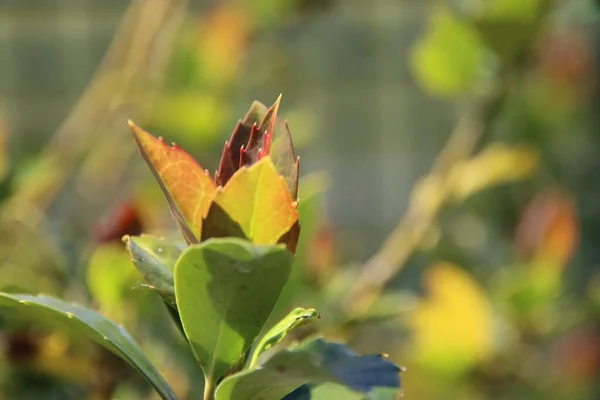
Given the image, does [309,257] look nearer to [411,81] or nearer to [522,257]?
[522,257]

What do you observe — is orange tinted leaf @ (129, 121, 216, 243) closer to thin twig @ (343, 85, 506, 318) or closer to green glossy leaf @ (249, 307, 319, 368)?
green glossy leaf @ (249, 307, 319, 368)

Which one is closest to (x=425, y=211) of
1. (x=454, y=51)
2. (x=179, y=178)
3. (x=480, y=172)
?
(x=480, y=172)

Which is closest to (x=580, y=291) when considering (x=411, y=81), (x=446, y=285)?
(x=411, y=81)

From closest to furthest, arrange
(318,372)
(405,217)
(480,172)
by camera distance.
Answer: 1. (318,372)
2. (480,172)
3. (405,217)

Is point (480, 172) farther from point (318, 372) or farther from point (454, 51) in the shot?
point (318, 372)

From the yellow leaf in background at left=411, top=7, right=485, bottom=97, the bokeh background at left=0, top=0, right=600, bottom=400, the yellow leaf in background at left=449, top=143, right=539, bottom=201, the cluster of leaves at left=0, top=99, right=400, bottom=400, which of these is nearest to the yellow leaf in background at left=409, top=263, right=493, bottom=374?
the bokeh background at left=0, top=0, right=600, bottom=400
